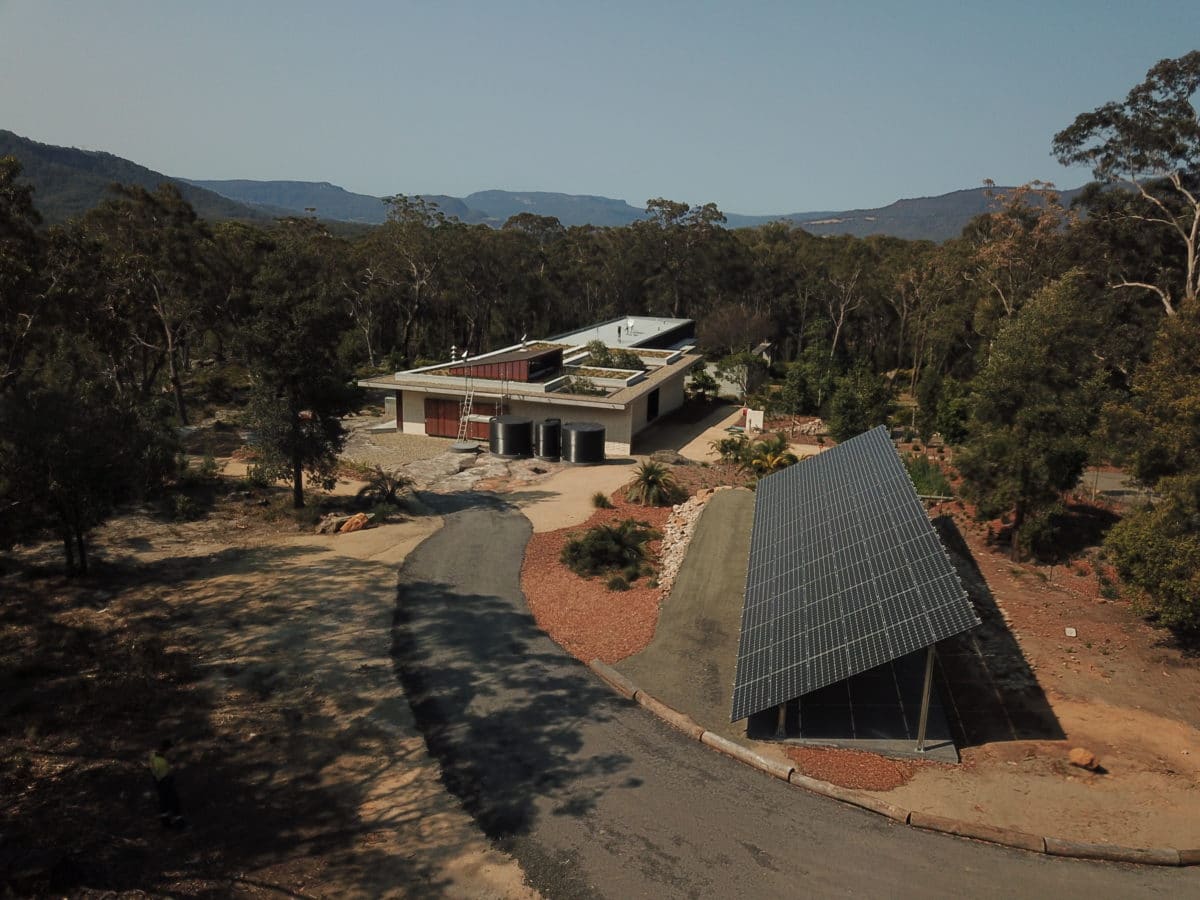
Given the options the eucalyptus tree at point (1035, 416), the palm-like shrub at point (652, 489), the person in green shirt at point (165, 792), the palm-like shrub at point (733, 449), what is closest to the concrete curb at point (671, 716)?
the person in green shirt at point (165, 792)

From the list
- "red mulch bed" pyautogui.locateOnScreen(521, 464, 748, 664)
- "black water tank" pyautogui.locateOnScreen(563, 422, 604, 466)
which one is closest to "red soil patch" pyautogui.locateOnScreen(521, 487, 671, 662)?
"red mulch bed" pyautogui.locateOnScreen(521, 464, 748, 664)

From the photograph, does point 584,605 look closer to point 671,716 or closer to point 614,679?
point 614,679

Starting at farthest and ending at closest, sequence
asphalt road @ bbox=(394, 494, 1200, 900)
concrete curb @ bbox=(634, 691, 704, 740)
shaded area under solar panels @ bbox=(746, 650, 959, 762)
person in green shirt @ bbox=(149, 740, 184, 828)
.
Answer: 1. concrete curb @ bbox=(634, 691, 704, 740)
2. shaded area under solar panels @ bbox=(746, 650, 959, 762)
3. person in green shirt @ bbox=(149, 740, 184, 828)
4. asphalt road @ bbox=(394, 494, 1200, 900)

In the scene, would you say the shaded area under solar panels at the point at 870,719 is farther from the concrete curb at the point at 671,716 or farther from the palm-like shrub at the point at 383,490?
the palm-like shrub at the point at 383,490

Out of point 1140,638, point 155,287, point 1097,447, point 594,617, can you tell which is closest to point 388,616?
point 594,617

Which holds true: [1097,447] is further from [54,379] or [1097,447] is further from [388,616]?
[54,379]

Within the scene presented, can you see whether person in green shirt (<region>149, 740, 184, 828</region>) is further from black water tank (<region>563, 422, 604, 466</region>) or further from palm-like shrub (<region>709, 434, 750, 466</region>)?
palm-like shrub (<region>709, 434, 750, 466</region>)

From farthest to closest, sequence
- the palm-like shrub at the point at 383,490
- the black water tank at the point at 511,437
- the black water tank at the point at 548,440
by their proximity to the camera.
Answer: the black water tank at the point at 511,437 < the black water tank at the point at 548,440 < the palm-like shrub at the point at 383,490
